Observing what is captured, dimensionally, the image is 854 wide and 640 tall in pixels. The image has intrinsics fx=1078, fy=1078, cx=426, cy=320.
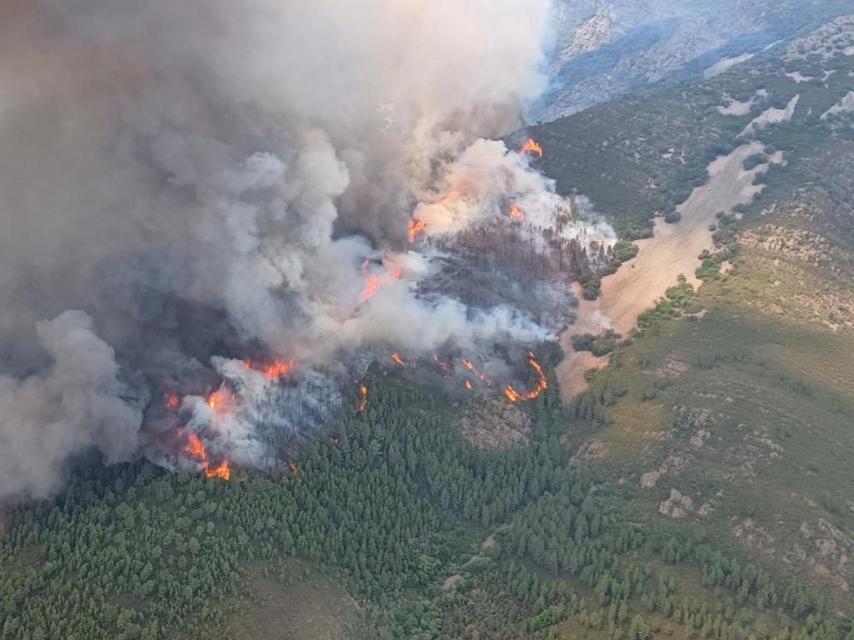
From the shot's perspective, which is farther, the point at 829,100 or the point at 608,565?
the point at 829,100

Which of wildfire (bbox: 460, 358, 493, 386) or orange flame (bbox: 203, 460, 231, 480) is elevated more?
wildfire (bbox: 460, 358, 493, 386)

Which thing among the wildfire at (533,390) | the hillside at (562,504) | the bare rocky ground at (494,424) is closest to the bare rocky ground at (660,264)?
the hillside at (562,504)

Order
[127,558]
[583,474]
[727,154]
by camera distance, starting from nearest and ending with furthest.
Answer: [127,558], [583,474], [727,154]

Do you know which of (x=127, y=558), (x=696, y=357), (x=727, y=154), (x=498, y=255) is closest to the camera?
(x=127, y=558)

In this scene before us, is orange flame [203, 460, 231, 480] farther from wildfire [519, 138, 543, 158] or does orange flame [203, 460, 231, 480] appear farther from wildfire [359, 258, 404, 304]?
wildfire [519, 138, 543, 158]

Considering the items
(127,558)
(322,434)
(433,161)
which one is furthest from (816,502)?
(433,161)

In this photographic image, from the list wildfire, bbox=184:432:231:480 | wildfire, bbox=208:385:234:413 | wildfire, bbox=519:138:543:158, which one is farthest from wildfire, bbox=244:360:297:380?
wildfire, bbox=519:138:543:158

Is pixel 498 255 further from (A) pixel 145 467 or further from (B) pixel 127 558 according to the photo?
(B) pixel 127 558
